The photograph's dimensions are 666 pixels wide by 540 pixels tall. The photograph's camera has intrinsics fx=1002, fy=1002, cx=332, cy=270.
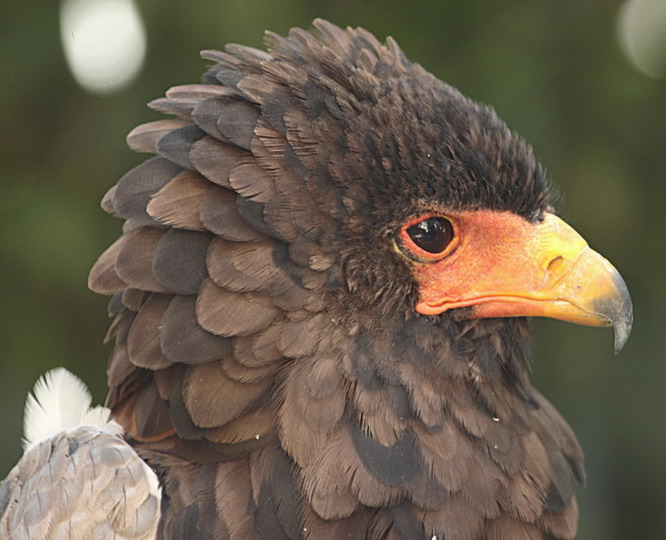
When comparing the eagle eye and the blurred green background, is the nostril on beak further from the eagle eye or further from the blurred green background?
the blurred green background

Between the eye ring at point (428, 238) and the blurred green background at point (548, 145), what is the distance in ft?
6.01

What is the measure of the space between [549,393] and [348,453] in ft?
7.22

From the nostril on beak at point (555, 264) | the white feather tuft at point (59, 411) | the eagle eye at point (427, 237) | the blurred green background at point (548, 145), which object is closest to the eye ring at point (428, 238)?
the eagle eye at point (427, 237)

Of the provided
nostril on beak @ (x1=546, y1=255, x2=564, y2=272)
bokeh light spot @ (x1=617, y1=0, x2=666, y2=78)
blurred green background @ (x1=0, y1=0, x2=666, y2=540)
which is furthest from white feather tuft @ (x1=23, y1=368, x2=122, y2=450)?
bokeh light spot @ (x1=617, y1=0, x2=666, y2=78)

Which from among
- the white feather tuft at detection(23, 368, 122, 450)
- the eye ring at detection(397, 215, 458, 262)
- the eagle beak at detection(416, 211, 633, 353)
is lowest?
the white feather tuft at detection(23, 368, 122, 450)

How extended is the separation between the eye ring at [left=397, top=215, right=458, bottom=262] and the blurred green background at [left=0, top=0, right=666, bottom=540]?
183 centimetres

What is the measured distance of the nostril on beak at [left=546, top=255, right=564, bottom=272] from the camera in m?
2.66

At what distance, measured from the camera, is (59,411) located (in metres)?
3.05

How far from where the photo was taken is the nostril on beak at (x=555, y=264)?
2.66 meters

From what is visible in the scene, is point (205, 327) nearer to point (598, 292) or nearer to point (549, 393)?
point (598, 292)

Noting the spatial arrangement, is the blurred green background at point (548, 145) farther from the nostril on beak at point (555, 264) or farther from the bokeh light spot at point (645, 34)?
the nostril on beak at point (555, 264)

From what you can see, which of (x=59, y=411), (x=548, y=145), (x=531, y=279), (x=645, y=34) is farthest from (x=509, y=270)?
(x=645, y=34)

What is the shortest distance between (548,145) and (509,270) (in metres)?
1.92

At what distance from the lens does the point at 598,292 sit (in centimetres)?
261
